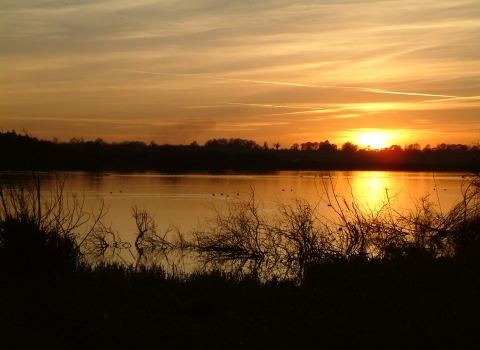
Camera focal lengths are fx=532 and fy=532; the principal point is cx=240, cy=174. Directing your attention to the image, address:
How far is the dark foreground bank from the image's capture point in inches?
215

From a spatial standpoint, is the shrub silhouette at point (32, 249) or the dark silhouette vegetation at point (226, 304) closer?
the dark silhouette vegetation at point (226, 304)

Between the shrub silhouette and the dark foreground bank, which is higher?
the shrub silhouette

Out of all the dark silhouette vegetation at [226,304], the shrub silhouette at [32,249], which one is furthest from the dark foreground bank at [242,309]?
the shrub silhouette at [32,249]

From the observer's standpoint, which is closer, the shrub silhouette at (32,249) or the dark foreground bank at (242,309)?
the dark foreground bank at (242,309)

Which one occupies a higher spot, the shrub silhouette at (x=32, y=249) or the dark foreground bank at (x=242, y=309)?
the shrub silhouette at (x=32, y=249)

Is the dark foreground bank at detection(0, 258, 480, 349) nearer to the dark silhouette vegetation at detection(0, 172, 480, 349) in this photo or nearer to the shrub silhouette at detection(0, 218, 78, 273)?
the dark silhouette vegetation at detection(0, 172, 480, 349)

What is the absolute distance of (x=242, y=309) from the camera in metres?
6.75

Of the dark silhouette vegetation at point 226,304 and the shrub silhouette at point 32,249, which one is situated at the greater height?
the shrub silhouette at point 32,249

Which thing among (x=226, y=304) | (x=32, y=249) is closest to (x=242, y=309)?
(x=226, y=304)

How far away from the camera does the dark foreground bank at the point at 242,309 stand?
5473mm

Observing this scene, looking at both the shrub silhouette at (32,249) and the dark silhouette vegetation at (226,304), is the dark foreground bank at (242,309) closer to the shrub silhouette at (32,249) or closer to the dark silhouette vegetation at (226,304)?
the dark silhouette vegetation at (226,304)

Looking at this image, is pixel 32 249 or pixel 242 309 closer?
pixel 242 309

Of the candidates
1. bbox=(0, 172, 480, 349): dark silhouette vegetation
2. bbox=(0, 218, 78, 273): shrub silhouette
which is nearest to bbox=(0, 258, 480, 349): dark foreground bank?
bbox=(0, 172, 480, 349): dark silhouette vegetation

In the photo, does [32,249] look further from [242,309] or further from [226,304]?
[242,309]
